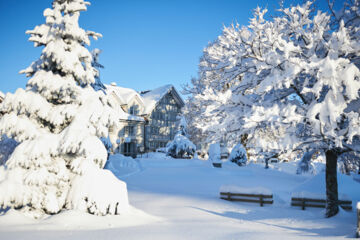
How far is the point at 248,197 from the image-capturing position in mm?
12258

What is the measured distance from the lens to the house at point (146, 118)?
36.8 meters

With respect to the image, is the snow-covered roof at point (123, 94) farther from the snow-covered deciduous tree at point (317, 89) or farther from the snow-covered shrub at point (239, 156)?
the snow-covered deciduous tree at point (317, 89)

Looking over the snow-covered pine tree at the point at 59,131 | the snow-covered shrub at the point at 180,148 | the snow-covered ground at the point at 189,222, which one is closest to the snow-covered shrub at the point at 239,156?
the snow-covered shrub at the point at 180,148

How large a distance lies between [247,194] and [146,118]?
28512 millimetres

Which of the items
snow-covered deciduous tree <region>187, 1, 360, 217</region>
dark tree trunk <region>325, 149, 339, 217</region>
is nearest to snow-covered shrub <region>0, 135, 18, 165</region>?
snow-covered deciduous tree <region>187, 1, 360, 217</region>

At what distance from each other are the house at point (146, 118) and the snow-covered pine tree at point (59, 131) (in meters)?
25.0

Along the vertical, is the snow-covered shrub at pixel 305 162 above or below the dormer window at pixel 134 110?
below

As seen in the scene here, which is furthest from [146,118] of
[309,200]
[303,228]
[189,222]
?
[303,228]

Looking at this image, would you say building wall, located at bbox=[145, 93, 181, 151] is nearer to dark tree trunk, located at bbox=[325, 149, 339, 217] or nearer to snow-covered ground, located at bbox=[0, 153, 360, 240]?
snow-covered ground, located at bbox=[0, 153, 360, 240]

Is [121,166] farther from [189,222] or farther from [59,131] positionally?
[189,222]

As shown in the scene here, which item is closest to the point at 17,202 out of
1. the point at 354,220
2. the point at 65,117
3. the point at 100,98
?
the point at 65,117

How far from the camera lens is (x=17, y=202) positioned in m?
7.56

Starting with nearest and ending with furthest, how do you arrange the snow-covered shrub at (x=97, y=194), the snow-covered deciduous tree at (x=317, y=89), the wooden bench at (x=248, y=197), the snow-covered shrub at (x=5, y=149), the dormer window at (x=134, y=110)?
the snow-covered deciduous tree at (x=317, y=89) < the snow-covered shrub at (x=97, y=194) < the snow-covered shrub at (x=5, y=149) < the wooden bench at (x=248, y=197) < the dormer window at (x=134, y=110)

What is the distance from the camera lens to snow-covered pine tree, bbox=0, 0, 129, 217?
7.95 metres
